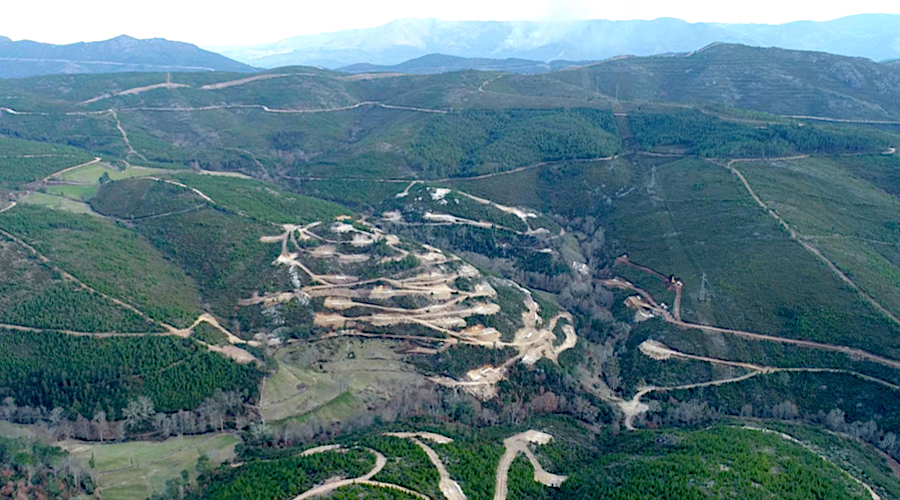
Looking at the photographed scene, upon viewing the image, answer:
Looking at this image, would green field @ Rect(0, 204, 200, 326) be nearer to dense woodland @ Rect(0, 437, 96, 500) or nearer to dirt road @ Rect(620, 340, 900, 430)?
dense woodland @ Rect(0, 437, 96, 500)

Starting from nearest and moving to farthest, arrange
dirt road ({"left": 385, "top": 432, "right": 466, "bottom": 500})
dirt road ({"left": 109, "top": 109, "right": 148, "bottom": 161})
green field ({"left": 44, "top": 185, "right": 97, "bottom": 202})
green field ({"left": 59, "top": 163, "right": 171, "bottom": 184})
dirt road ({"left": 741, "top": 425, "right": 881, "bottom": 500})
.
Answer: dirt road ({"left": 385, "top": 432, "right": 466, "bottom": 500})
dirt road ({"left": 741, "top": 425, "right": 881, "bottom": 500})
green field ({"left": 44, "top": 185, "right": 97, "bottom": 202})
green field ({"left": 59, "top": 163, "right": 171, "bottom": 184})
dirt road ({"left": 109, "top": 109, "right": 148, "bottom": 161})

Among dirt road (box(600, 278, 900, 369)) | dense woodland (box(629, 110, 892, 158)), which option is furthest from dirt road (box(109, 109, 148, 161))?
dense woodland (box(629, 110, 892, 158))

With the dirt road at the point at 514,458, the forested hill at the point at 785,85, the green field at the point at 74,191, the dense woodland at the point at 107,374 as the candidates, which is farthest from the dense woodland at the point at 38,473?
the forested hill at the point at 785,85

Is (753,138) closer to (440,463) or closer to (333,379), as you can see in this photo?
(333,379)

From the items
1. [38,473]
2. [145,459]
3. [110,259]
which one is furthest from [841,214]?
[38,473]

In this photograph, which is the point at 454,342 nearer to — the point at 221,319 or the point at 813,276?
the point at 221,319

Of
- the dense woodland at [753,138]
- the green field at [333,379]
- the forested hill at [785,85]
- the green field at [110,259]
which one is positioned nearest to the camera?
the green field at [333,379]

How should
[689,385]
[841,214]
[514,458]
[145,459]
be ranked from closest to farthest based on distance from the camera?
[145,459], [514,458], [689,385], [841,214]

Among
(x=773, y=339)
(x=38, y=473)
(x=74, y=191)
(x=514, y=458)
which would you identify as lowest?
(x=514, y=458)

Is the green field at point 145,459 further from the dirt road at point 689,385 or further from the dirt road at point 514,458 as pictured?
the dirt road at point 689,385
